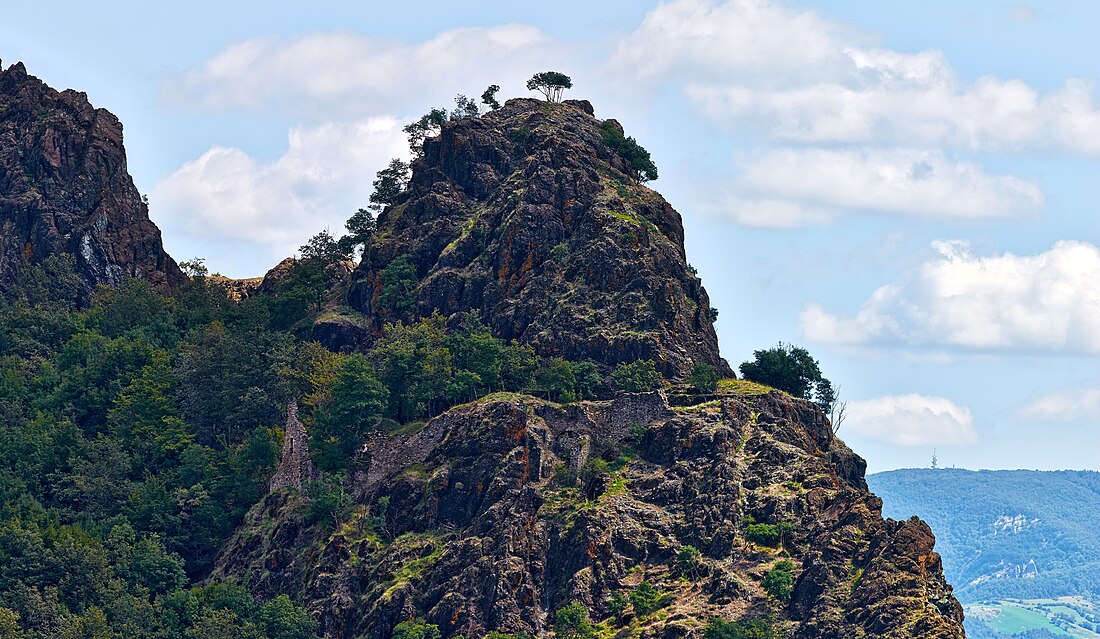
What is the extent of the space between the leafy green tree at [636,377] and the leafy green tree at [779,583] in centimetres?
2519

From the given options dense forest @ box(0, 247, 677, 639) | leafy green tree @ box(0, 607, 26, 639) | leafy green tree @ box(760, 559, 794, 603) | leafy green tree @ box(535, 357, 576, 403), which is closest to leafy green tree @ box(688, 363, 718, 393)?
dense forest @ box(0, 247, 677, 639)

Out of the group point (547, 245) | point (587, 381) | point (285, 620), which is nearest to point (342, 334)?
point (547, 245)

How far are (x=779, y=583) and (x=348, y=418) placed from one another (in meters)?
43.1

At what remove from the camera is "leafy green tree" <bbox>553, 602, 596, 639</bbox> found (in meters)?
147

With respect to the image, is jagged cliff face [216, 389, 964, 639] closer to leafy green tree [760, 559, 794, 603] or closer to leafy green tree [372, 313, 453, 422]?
leafy green tree [760, 559, 794, 603]

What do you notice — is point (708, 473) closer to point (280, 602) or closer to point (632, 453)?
point (632, 453)

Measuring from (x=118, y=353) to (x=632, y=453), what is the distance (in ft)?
196

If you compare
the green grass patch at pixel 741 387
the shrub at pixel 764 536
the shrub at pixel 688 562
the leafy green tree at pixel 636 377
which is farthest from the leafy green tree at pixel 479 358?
the shrub at pixel 764 536

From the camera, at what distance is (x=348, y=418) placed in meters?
167

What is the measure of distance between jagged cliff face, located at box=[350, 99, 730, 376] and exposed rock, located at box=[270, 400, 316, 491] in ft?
58.9

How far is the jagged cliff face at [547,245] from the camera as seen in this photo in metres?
173

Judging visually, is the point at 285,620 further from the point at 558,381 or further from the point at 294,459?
the point at 558,381

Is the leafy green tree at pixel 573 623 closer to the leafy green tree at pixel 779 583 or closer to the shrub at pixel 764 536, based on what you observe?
the leafy green tree at pixel 779 583

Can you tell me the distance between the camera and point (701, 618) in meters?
146
